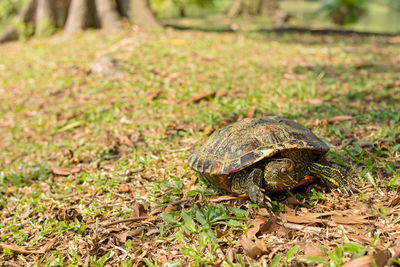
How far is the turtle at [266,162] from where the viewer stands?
2768 millimetres

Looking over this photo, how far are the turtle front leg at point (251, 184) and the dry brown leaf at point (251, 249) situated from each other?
0.41m

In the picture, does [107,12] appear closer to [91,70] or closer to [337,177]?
[91,70]

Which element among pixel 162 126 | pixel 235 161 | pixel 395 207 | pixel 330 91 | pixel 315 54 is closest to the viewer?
pixel 395 207

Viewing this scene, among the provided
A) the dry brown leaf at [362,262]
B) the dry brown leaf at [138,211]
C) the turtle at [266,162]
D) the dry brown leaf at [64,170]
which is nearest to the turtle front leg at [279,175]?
the turtle at [266,162]

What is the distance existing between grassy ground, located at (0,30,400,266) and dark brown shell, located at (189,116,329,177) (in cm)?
36

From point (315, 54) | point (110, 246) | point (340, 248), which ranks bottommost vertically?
Result: point (110, 246)

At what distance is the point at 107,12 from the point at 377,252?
9870 millimetres

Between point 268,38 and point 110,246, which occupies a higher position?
point 268,38

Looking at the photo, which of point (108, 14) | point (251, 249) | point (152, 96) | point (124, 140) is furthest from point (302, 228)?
point (108, 14)

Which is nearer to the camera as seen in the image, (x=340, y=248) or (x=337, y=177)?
(x=340, y=248)

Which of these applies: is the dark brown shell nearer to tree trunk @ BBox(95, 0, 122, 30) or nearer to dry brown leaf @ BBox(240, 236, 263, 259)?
dry brown leaf @ BBox(240, 236, 263, 259)

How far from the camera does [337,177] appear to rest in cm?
288

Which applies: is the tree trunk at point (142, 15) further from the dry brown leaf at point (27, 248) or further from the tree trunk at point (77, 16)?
the dry brown leaf at point (27, 248)

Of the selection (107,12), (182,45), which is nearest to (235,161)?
(182,45)
